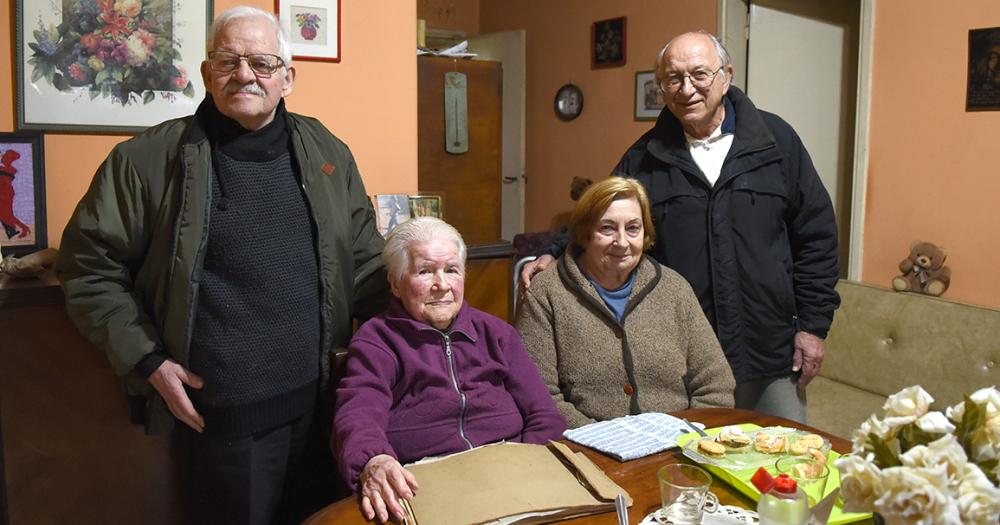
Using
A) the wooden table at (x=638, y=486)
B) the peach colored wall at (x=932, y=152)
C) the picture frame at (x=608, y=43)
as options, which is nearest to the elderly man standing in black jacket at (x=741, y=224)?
the wooden table at (x=638, y=486)

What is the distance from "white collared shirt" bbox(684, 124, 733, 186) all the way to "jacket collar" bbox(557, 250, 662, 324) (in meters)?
0.30

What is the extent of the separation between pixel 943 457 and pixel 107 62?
2220mm

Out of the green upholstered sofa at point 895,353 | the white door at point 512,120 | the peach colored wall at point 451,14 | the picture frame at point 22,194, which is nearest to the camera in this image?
the picture frame at point 22,194

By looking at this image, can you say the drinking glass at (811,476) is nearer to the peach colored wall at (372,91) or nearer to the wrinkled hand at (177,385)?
the wrinkled hand at (177,385)

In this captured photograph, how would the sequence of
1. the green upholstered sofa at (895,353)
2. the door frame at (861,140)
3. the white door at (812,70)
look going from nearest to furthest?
the green upholstered sofa at (895,353) < the door frame at (861,140) < the white door at (812,70)

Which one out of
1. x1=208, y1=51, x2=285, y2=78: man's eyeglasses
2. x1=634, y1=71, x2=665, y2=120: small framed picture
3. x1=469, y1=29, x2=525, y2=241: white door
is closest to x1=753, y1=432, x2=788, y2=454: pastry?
x1=208, y1=51, x2=285, y2=78: man's eyeglasses

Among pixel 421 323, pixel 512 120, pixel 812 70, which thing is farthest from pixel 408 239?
pixel 512 120

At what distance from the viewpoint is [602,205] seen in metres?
2.19

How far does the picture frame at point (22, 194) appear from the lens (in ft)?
7.31

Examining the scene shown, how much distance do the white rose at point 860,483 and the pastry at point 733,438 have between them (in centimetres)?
64

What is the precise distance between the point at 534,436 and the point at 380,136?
1242 millimetres

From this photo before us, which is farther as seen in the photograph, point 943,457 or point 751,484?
point 751,484

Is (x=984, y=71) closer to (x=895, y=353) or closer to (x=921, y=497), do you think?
(x=895, y=353)

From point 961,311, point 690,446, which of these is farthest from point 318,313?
point 961,311
